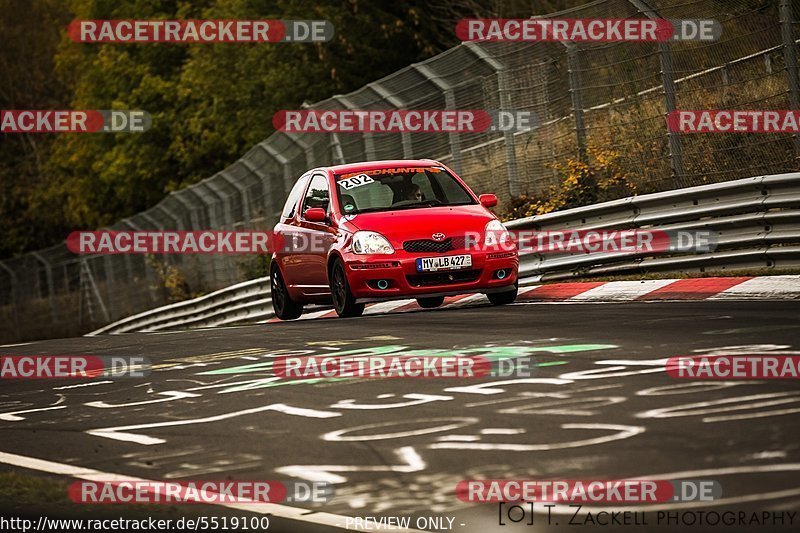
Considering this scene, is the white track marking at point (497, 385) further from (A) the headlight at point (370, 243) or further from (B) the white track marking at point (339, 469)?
(A) the headlight at point (370, 243)

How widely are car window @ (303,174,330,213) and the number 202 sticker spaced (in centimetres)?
20

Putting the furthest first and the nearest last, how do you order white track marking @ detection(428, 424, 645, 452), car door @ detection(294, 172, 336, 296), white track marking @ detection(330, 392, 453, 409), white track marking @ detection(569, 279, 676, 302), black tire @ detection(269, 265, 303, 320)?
black tire @ detection(269, 265, 303, 320) → car door @ detection(294, 172, 336, 296) → white track marking @ detection(569, 279, 676, 302) → white track marking @ detection(330, 392, 453, 409) → white track marking @ detection(428, 424, 645, 452)

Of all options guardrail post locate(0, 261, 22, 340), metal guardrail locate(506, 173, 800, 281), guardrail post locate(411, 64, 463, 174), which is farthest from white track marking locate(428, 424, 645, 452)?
guardrail post locate(0, 261, 22, 340)

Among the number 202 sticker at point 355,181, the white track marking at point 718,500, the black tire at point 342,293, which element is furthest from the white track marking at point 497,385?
the number 202 sticker at point 355,181

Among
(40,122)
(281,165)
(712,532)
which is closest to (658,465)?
(712,532)

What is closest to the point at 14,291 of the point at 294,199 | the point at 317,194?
the point at 294,199

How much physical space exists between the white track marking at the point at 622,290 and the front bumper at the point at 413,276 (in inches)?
36.7

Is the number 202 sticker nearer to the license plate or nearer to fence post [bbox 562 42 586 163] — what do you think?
the license plate

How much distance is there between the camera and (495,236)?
14.7 metres

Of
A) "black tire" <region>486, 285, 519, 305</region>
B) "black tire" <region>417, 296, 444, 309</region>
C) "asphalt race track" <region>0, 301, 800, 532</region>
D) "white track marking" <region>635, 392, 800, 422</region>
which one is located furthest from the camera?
"black tire" <region>417, 296, 444, 309</region>

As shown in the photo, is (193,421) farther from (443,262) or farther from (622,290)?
(622,290)

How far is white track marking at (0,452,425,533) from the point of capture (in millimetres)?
5438

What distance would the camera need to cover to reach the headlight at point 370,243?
569 inches

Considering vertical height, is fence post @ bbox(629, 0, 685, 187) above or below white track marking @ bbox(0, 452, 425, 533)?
above
